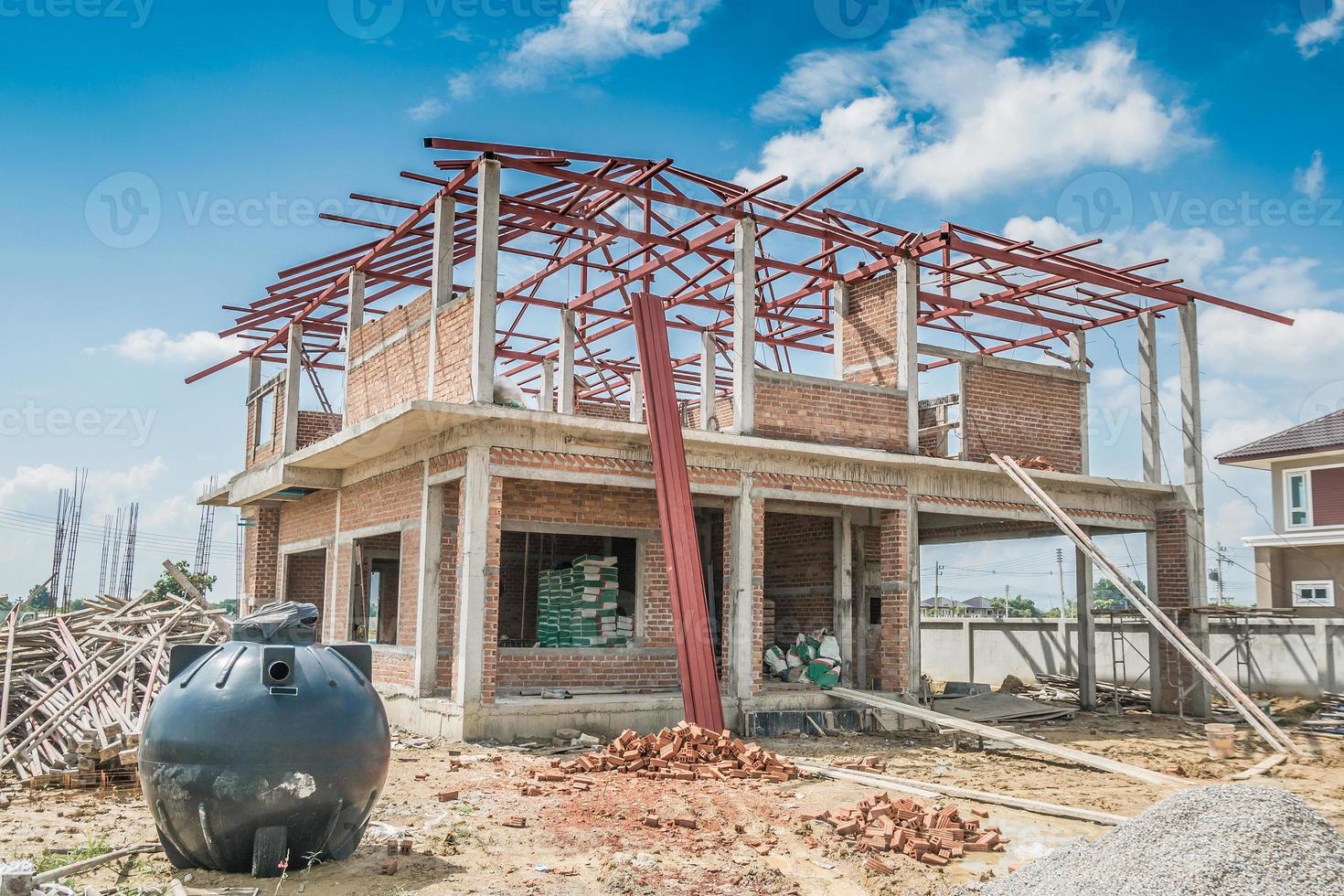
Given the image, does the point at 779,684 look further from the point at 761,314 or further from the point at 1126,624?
the point at 1126,624

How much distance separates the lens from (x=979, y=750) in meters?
13.0

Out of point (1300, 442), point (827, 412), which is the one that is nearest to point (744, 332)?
point (827, 412)

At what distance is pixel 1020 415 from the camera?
17078 mm

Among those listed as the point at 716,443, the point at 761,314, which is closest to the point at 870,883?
the point at 716,443

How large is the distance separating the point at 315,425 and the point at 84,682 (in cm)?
793

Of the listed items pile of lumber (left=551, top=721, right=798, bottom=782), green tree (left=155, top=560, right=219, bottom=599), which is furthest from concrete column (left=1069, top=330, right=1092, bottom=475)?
green tree (left=155, top=560, right=219, bottom=599)

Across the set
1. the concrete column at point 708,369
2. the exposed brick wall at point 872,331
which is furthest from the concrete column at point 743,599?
the exposed brick wall at point 872,331

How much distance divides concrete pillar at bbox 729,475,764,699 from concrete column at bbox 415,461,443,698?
3.72 metres

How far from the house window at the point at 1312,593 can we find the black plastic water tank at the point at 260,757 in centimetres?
2694

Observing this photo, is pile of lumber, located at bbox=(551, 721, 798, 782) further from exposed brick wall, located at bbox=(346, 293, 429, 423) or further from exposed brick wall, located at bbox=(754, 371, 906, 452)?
exposed brick wall, located at bbox=(346, 293, 429, 423)

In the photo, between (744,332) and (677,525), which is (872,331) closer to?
(744,332)

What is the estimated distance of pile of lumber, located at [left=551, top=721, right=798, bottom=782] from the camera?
10.2 m

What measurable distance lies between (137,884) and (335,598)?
10.6 m

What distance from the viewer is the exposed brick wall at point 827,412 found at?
46.7 ft
